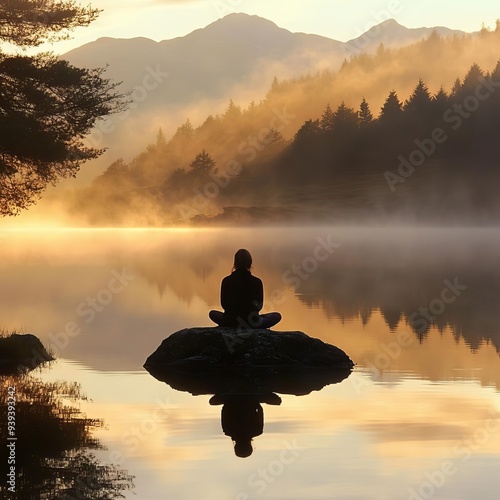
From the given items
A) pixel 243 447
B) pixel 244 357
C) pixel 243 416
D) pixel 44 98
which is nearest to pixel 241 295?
pixel 244 357

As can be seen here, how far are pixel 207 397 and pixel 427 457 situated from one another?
5.71 m

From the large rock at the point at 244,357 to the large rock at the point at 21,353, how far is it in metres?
2.46

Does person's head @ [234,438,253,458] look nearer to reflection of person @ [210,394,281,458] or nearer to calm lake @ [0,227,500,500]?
reflection of person @ [210,394,281,458]

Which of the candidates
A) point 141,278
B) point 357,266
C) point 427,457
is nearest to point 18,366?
point 427,457

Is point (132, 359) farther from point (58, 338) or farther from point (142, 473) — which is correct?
point (142, 473)

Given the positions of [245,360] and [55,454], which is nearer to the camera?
[55,454]

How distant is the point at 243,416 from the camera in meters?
17.3

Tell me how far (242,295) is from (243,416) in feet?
20.4

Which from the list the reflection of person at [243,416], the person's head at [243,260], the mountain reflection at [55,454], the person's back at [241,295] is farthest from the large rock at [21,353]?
the reflection of person at [243,416]

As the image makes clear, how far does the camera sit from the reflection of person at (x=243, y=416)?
49.9 ft

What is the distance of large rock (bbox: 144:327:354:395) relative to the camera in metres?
22.4

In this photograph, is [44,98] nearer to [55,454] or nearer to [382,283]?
[55,454]

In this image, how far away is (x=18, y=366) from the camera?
76.6 ft

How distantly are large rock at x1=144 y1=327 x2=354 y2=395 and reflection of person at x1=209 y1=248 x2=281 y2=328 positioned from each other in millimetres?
358
